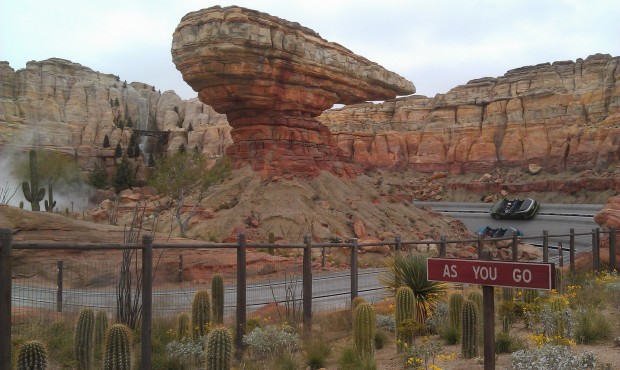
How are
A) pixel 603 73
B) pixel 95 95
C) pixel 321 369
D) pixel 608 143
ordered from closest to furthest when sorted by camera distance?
pixel 321 369 < pixel 608 143 < pixel 603 73 < pixel 95 95

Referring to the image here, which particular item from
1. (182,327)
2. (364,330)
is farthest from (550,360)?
(182,327)

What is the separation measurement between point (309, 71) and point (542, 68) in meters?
35.7

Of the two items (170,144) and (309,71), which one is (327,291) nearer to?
(309,71)

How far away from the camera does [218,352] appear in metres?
6.41

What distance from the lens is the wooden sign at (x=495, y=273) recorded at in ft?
14.9

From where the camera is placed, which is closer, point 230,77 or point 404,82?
point 230,77

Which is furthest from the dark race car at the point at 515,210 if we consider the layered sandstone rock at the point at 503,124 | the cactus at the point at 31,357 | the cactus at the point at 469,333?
the cactus at the point at 31,357

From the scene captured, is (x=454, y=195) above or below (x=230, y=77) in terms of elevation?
below

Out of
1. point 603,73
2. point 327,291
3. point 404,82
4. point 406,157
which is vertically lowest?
point 327,291

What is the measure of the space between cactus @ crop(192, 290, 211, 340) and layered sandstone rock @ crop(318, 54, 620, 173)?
143ft

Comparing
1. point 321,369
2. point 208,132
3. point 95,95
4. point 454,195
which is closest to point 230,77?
point 321,369

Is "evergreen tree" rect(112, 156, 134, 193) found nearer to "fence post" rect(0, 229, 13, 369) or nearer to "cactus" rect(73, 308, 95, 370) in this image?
"cactus" rect(73, 308, 95, 370)

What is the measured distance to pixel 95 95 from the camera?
82062mm

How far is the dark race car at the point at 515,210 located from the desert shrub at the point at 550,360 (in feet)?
112
